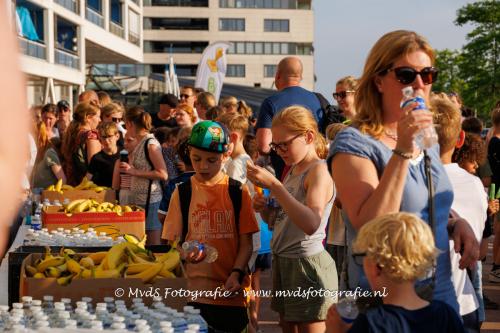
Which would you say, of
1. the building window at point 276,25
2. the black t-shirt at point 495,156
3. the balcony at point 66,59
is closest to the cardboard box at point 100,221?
the black t-shirt at point 495,156

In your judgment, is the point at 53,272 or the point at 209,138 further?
the point at 209,138

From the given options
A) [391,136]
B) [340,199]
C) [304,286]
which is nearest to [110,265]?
[304,286]

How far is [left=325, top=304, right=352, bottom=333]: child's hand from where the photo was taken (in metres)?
2.93

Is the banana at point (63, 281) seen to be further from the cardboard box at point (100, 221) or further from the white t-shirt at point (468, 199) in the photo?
the cardboard box at point (100, 221)

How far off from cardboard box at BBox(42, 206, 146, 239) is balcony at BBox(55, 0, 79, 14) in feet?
115

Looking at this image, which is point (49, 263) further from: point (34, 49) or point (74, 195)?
point (34, 49)

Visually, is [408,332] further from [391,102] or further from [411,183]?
[391,102]

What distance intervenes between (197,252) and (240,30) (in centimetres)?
9768

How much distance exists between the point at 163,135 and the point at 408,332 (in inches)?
292

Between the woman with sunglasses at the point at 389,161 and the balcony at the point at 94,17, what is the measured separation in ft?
141

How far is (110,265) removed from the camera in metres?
3.98

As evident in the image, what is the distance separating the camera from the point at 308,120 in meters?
4.81

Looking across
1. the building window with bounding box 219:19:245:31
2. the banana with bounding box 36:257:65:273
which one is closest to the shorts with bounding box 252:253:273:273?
the banana with bounding box 36:257:65:273

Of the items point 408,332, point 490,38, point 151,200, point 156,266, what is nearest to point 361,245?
point 408,332
